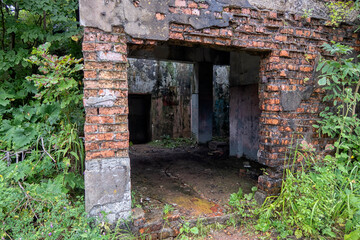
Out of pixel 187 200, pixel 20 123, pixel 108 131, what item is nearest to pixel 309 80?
→ pixel 187 200

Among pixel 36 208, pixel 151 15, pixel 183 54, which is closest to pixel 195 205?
pixel 36 208

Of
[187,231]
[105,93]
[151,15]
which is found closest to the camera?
[105,93]

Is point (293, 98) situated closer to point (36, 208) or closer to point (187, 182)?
point (187, 182)

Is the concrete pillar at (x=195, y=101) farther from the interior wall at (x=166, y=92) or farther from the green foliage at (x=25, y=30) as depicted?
the green foliage at (x=25, y=30)

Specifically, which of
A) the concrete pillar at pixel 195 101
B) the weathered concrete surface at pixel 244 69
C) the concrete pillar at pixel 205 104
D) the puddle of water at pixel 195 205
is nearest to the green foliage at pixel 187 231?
the puddle of water at pixel 195 205

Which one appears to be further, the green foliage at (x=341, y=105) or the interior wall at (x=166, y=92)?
the interior wall at (x=166, y=92)

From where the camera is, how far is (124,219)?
2.51 m

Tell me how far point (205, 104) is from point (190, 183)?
4421mm

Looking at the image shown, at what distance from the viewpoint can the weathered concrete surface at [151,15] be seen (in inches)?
92.9

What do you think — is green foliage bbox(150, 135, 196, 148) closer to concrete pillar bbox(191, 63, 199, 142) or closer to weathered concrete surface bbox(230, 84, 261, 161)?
concrete pillar bbox(191, 63, 199, 142)

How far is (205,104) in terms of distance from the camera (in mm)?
8180

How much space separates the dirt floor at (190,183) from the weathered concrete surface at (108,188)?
29 cm

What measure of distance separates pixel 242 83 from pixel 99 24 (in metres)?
4.16

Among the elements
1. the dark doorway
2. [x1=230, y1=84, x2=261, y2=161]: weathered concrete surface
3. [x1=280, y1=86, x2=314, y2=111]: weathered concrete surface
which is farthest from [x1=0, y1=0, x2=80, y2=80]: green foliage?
the dark doorway
